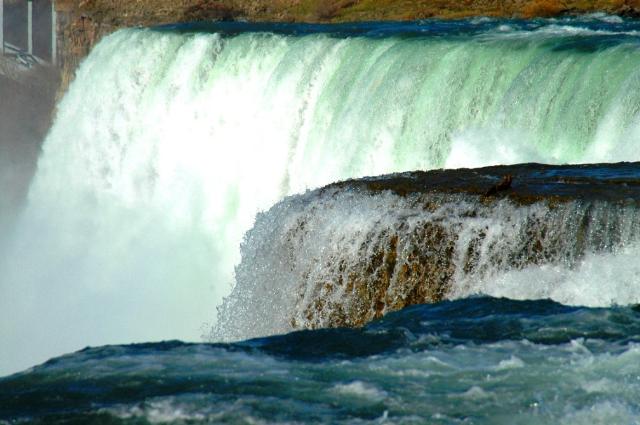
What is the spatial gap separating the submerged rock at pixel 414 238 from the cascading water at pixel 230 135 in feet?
10.7

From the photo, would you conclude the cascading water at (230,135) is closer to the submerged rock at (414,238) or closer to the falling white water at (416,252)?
the submerged rock at (414,238)

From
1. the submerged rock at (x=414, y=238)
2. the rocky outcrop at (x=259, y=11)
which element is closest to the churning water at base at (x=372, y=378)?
the submerged rock at (x=414, y=238)

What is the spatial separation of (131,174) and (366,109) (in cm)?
803

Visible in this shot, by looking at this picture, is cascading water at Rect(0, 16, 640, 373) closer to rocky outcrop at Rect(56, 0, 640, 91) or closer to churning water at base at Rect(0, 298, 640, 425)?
rocky outcrop at Rect(56, 0, 640, 91)

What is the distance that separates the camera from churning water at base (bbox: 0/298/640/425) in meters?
7.09

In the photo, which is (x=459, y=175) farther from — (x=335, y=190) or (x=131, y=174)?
(x=131, y=174)

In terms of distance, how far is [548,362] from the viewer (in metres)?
7.79

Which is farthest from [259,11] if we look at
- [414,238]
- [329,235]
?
[414,238]

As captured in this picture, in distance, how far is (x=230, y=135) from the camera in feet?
71.7

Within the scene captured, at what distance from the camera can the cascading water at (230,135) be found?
15.7 meters

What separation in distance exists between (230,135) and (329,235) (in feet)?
35.5

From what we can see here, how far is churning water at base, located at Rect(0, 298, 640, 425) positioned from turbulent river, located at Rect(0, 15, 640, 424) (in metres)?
0.02

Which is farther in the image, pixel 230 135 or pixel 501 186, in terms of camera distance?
pixel 230 135

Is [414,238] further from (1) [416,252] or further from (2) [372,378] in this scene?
(2) [372,378]
